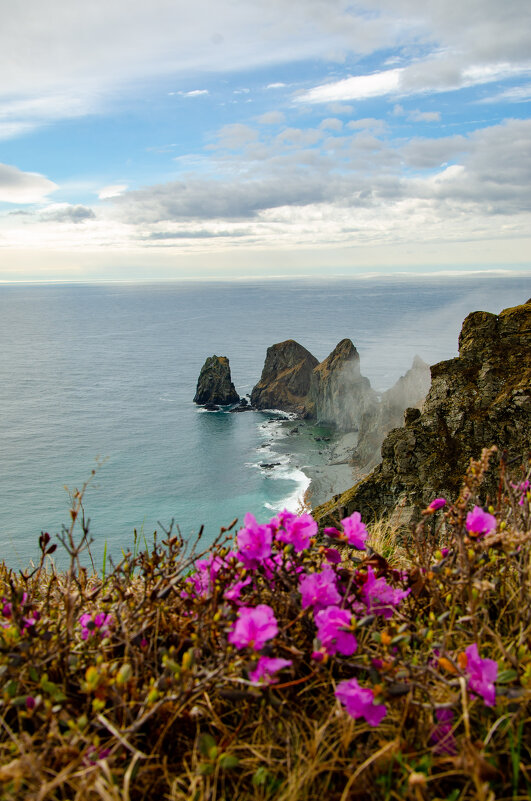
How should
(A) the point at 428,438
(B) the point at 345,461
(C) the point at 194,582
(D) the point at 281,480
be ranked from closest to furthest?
1. (C) the point at 194,582
2. (A) the point at 428,438
3. (D) the point at 281,480
4. (B) the point at 345,461

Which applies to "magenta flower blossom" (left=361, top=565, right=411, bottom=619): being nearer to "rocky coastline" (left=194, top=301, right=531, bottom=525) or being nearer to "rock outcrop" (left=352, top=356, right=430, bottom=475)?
"rocky coastline" (left=194, top=301, right=531, bottom=525)

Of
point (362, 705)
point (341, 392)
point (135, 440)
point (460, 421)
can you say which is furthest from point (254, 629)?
point (341, 392)

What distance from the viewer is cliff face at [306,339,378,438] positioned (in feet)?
A: 248

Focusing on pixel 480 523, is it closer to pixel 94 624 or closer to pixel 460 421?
pixel 94 624

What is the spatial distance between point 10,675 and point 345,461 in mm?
60876

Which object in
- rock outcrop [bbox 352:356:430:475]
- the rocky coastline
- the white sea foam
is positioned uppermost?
the rocky coastline

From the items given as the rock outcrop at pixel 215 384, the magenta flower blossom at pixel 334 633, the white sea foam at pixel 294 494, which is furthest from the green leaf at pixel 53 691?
the rock outcrop at pixel 215 384

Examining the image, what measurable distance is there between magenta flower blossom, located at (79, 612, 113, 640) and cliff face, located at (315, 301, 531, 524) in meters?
6.85

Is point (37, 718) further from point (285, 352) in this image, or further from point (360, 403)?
point (285, 352)

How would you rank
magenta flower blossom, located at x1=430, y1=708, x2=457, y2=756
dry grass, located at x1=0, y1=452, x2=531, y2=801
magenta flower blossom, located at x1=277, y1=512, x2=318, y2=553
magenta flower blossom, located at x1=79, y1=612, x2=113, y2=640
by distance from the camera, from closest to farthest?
dry grass, located at x1=0, y1=452, x2=531, y2=801 → magenta flower blossom, located at x1=430, y1=708, x2=457, y2=756 → magenta flower blossom, located at x1=79, y1=612, x2=113, y2=640 → magenta flower blossom, located at x1=277, y1=512, x2=318, y2=553

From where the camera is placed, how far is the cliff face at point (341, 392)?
75500mm

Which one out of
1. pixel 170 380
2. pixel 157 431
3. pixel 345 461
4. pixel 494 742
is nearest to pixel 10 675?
pixel 494 742

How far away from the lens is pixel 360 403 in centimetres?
7500

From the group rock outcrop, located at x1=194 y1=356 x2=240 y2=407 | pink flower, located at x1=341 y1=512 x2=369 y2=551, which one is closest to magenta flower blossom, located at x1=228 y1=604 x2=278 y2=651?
pink flower, located at x1=341 y1=512 x2=369 y2=551
